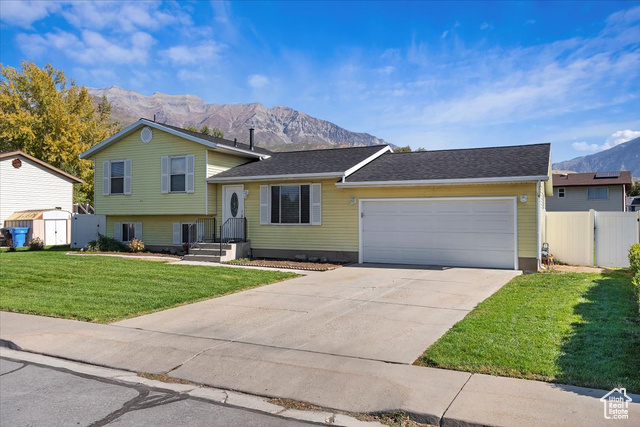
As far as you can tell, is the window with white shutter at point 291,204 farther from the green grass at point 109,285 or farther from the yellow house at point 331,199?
the green grass at point 109,285

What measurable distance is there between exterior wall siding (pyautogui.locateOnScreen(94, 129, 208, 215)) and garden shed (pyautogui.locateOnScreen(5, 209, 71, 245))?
5.88 m

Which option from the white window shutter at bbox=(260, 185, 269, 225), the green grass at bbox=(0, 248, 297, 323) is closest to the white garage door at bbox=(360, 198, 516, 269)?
the white window shutter at bbox=(260, 185, 269, 225)

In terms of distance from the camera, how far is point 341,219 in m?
16.1

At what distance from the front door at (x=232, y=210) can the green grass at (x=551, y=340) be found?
35.4 ft

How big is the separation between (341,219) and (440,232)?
11.1 ft

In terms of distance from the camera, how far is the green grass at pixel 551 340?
5195 millimetres

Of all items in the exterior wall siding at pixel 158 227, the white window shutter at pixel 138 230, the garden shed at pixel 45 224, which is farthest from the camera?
the garden shed at pixel 45 224

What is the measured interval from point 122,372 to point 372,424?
3374mm

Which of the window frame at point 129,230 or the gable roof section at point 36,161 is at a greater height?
the gable roof section at point 36,161

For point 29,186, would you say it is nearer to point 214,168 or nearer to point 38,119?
point 38,119

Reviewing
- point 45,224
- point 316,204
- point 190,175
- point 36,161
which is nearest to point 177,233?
point 190,175

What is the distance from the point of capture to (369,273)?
13258 millimetres

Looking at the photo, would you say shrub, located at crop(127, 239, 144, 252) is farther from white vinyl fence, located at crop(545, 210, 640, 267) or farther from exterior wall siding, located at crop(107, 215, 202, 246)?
white vinyl fence, located at crop(545, 210, 640, 267)

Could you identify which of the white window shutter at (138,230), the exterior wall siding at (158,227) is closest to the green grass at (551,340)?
the exterior wall siding at (158,227)
